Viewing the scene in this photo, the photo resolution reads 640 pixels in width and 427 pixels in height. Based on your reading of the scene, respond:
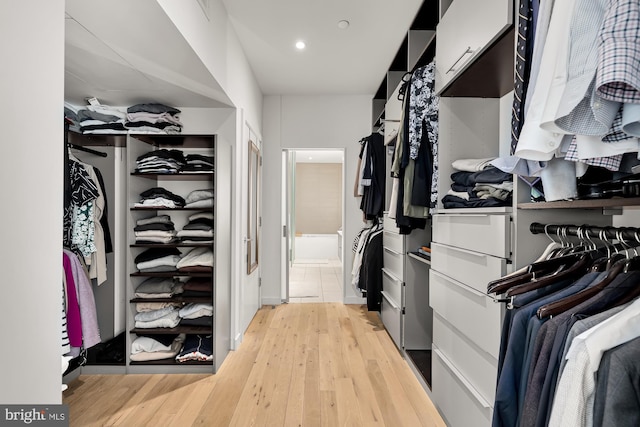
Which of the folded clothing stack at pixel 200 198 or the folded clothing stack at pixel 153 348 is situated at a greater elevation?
the folded clothing stack at pixel 200 198

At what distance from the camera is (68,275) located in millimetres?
2133

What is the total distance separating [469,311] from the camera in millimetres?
1643

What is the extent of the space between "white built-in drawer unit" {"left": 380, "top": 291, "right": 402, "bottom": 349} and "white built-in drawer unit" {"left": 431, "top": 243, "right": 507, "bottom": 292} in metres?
1.02

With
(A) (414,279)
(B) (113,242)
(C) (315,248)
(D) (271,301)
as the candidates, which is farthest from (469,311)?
(C) (315,248)

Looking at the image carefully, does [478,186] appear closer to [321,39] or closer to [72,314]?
[321,39]

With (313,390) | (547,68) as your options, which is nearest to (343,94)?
(313,390)

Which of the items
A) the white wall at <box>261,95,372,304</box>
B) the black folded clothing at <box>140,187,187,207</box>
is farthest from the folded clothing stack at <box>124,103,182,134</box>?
the white wall at <box>261,95,372,304</box>

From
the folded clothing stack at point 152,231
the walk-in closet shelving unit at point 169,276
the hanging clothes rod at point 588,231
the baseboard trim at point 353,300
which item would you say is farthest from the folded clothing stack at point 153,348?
the hanging clothes rod at point 588,231

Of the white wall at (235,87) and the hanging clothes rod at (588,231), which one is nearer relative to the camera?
the hanging clothes rod at (588,231)

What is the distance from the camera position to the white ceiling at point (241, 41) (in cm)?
182

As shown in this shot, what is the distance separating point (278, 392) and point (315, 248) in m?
6.19

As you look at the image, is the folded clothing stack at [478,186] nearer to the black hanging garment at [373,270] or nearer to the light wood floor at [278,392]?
the light wood floor at [278,392]

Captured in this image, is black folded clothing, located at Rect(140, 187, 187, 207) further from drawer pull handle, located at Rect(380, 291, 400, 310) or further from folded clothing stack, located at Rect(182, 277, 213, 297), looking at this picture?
drawer pull handle, located at Rect(380, 291, 400, 310)

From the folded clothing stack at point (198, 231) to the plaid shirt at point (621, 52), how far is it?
2.51 meters
